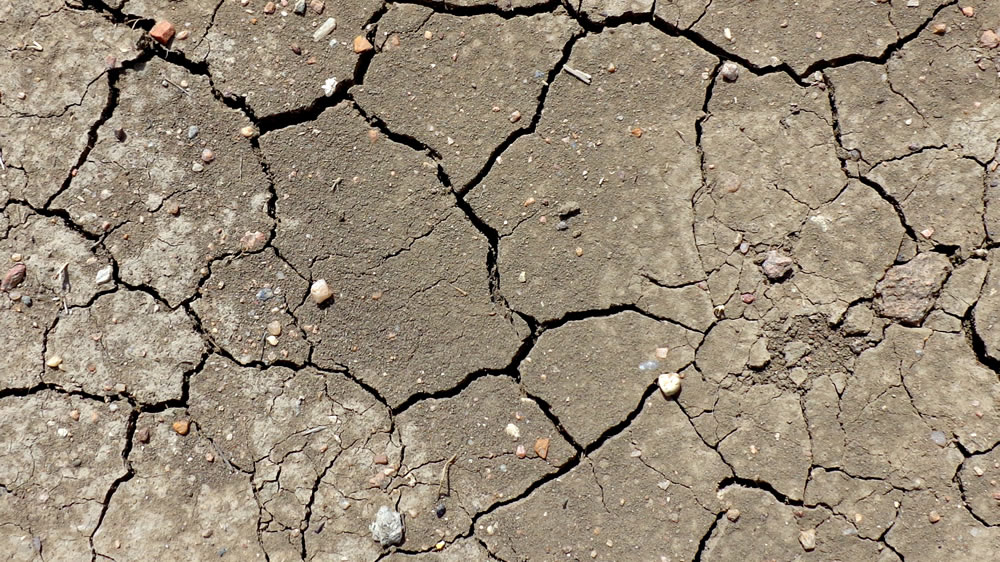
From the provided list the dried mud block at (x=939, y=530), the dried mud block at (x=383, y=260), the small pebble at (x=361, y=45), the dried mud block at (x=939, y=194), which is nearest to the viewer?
the dried mud block at (x=939, y=530)

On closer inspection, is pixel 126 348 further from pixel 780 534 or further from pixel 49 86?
pixel 780 534

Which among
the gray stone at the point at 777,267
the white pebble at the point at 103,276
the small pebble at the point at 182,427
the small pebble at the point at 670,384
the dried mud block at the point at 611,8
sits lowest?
the small pebble at the point at 182,427

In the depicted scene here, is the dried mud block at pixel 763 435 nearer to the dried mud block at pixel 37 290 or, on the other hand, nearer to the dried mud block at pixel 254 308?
the dried mud block at pixel 254 308

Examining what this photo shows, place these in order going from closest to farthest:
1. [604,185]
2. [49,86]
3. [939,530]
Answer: [939,530] < [604,185] < [49,86]

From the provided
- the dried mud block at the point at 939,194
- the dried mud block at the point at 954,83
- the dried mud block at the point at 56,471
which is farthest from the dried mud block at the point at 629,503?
the dried mud block at the point at 56,471

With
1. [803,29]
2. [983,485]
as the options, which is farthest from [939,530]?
[803,29]

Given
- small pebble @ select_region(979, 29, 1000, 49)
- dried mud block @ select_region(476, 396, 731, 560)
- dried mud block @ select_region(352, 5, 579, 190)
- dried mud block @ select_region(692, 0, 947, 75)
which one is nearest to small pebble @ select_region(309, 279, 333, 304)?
dried mud block @ select_region(352, 5, 579, 190)
